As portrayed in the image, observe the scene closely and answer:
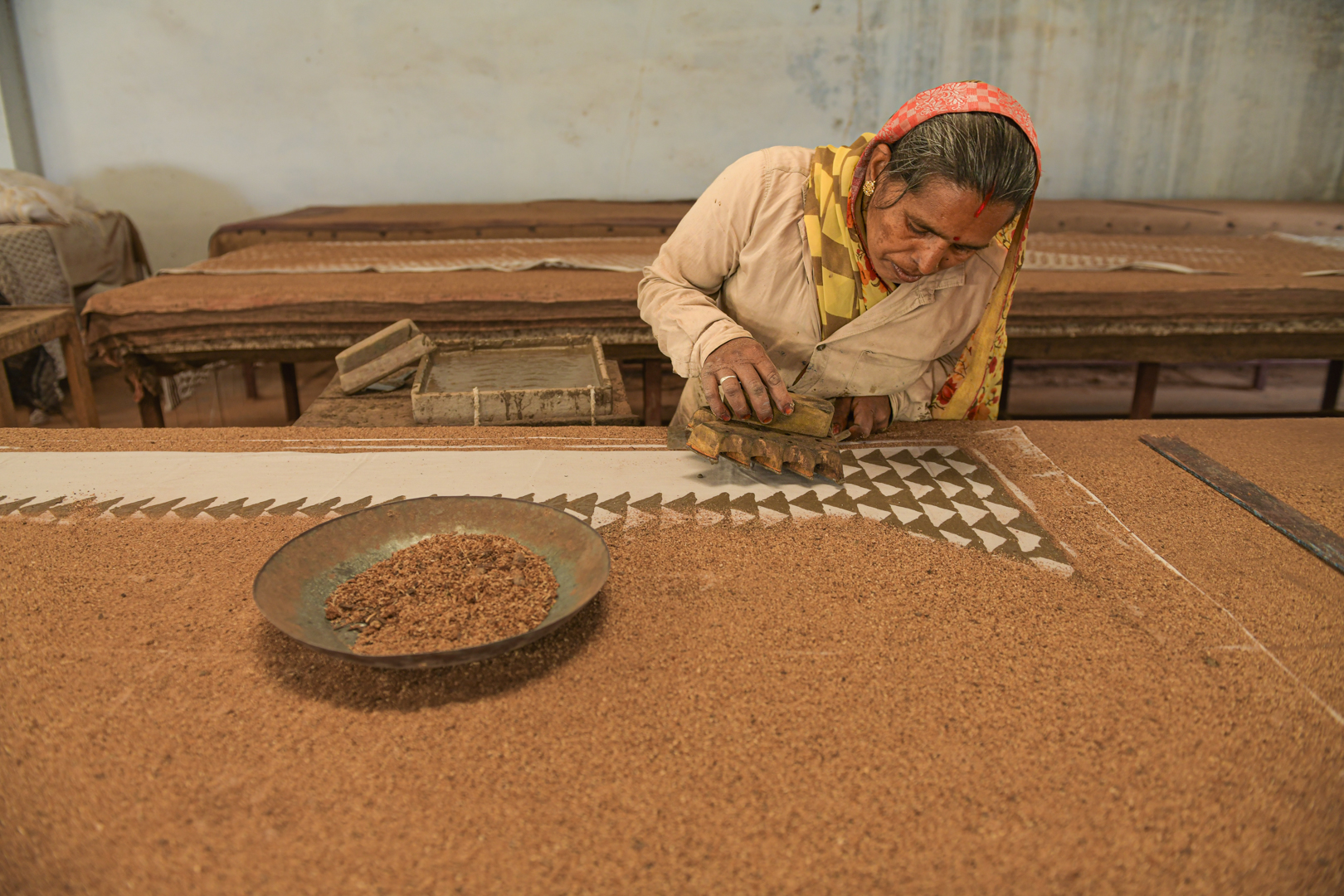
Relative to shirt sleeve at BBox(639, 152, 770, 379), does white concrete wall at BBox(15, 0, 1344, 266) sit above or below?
above

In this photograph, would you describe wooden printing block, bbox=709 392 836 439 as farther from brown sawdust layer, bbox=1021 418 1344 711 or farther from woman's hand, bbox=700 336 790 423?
brown sawdust layer, bbox=1021 418 1344 711

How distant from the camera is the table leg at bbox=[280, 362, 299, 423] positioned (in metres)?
3.28

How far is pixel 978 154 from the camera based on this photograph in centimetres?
109

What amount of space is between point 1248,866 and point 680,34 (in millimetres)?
4724

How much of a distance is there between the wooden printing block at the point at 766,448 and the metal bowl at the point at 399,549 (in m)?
0.34

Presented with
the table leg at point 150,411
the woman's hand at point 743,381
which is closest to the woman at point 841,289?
the woman's hand at point 743,381

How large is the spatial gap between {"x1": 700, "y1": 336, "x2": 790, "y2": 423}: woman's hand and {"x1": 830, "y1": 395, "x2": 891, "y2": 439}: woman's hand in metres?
0.25

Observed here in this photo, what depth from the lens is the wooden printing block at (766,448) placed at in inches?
48.3

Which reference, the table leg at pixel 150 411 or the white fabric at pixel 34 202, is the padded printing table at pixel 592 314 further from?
the white fabric at pixel 34 202

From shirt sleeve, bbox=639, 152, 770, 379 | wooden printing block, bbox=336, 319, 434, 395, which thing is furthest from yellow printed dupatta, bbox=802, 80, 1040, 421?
wooden printing block, bbox=336, 319, 434, 395

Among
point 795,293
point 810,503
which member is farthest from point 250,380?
point 810,503

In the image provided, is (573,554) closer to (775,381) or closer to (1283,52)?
(775,381)

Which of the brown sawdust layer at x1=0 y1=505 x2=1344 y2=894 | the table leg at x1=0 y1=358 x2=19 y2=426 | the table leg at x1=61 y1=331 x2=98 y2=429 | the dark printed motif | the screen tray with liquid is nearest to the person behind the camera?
the brown sawdust layer at x1=0 y1=505 x2=1344 y2=894

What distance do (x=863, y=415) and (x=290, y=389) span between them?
268 cm
